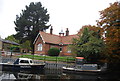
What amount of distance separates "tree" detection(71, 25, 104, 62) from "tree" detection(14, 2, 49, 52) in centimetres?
2523

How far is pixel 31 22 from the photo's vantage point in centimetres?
4644

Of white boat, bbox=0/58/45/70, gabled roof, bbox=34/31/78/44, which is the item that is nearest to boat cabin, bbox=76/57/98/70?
white boat, bbox=0/58/45/70

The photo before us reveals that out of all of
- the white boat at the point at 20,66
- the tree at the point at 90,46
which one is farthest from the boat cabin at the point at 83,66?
the white boat at the point at 20,66

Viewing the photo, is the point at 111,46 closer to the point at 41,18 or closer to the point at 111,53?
the point at 111,53

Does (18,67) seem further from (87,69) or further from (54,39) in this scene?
(54,39)

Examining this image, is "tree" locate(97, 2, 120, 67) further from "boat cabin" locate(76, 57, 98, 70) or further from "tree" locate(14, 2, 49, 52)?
"tree" locate(14, 2, 49, 52)

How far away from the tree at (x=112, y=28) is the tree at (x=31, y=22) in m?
30.2

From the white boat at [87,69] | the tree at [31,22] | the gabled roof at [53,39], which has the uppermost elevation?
the tree at [31,22]

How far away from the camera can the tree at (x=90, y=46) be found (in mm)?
20938

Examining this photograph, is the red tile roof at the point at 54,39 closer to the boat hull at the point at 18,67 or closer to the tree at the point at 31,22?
the tree at the point at 31,22

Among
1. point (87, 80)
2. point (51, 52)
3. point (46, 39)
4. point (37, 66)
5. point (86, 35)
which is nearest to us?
point (87, 80)

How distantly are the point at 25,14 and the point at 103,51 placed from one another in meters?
36.6

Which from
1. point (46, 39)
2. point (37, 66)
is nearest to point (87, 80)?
point (37, 66)

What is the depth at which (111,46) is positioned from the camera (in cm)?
1909
